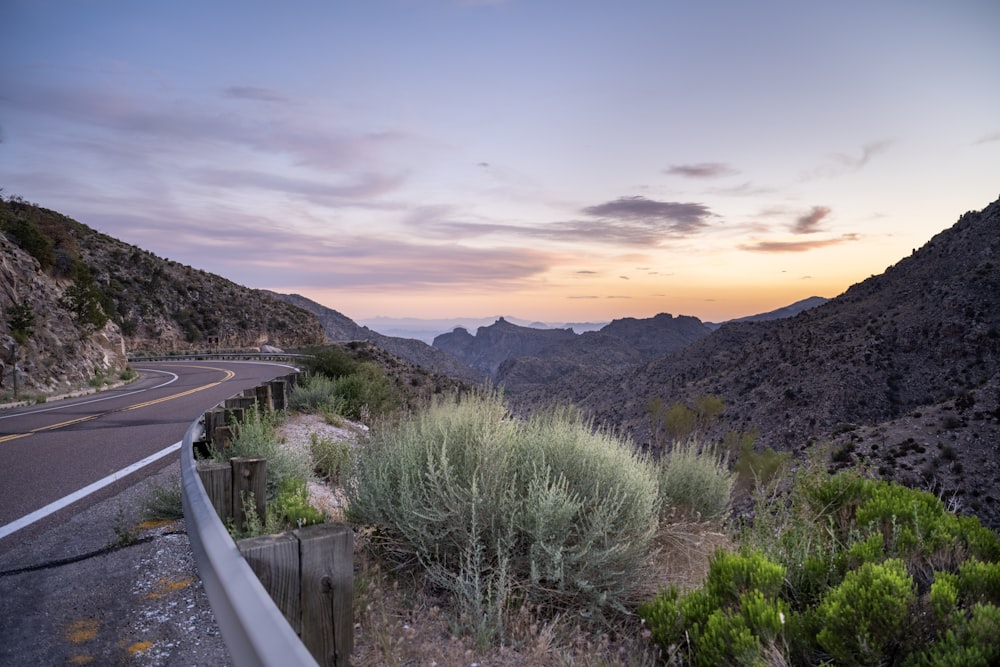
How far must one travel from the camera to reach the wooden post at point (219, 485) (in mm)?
3396

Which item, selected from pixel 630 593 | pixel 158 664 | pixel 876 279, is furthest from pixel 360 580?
pixel 876 279

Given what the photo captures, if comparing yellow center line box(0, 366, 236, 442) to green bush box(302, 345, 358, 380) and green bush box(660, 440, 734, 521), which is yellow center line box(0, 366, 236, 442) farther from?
green bush box(660, 440, 734, 521)

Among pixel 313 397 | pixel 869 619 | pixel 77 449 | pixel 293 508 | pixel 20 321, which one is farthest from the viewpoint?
pixel 20 321

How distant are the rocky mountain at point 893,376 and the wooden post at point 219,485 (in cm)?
3871

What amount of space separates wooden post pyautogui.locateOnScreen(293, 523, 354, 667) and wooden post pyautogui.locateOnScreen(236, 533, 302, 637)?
0.09 feet

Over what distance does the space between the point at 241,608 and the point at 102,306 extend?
3014cm

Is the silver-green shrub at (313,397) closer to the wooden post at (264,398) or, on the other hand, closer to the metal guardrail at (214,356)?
the wooden post at (264,398)

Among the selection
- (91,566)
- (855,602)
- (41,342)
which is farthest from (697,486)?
(41,342)

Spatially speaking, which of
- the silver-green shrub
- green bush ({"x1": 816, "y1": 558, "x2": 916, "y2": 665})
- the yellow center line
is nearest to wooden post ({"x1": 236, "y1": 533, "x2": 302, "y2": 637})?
green bush ({"x1": 816, "y1": 558, "x2": 916, "y2": 665})

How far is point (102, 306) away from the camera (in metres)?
26.4

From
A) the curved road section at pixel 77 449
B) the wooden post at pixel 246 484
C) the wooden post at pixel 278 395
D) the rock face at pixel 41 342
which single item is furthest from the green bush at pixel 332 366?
the wooden post at pixel 246 484

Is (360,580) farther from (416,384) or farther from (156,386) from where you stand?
(416,384)

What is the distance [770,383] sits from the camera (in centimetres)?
7088

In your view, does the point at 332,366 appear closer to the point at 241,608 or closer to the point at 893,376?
the point at 241,608
